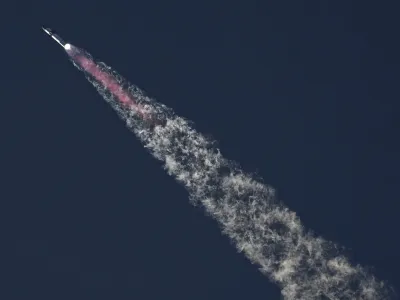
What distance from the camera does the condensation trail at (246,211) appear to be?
83250 mm

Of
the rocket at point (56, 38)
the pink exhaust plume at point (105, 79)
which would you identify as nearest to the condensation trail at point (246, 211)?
the pink exhaust plume at point (105, 79)

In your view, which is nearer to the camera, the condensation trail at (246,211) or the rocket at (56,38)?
the condensation trail at (246,211)

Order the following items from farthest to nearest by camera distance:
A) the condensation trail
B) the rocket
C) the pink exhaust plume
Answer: the rocket, the pink exhaust plume, the condensation trail

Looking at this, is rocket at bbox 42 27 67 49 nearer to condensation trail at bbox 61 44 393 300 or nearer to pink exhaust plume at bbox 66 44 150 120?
pink exhaust plume at bbox 66 44 150 120

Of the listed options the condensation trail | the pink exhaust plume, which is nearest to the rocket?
the pink exhaust plume

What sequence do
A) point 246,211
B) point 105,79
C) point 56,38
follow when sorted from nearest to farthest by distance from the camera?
point 246,211 → point 105,79 → point 56,38

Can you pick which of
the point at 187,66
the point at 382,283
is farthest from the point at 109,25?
the point at 382,283

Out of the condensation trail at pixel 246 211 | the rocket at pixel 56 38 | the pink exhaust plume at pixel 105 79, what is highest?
the rocket at pixel 56 38

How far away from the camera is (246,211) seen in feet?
276

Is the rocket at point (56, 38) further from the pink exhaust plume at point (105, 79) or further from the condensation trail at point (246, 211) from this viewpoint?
the condensation trail at point (246, 211)

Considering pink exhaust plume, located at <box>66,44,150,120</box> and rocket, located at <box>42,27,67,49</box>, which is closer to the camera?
pink exhaust plume, located at <box>66,44,150,120</box>

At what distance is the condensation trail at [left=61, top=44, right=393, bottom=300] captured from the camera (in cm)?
8325

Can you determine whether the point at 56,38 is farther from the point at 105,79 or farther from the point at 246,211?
the point at 246,211

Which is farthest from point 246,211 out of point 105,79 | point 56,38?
point 56,38
